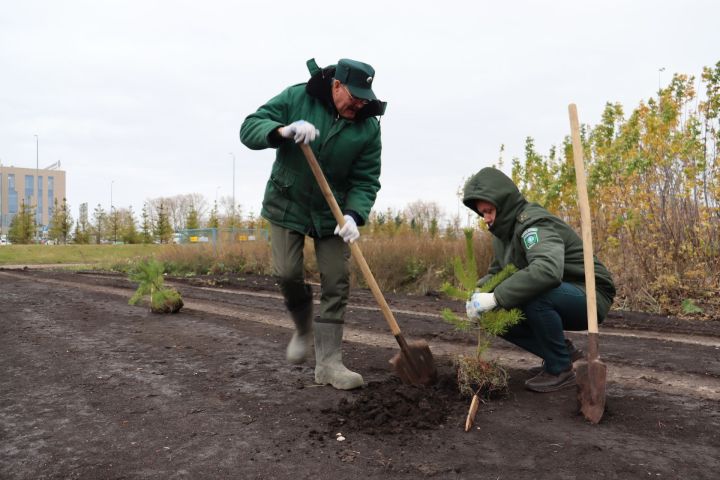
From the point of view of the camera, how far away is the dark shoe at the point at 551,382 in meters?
3.31

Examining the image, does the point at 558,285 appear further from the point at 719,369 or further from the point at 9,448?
the point at 9,448

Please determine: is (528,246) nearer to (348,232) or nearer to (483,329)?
(483,329)

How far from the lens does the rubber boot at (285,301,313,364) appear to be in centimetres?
395

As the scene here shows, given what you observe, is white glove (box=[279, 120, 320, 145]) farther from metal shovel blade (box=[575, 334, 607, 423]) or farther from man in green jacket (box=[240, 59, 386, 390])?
metal shovel blade (box=[575, 334, 607, 423])

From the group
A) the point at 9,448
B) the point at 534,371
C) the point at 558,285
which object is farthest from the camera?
the point at 534,371

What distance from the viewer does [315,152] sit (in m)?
3.58

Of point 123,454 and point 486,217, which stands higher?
point 486,217

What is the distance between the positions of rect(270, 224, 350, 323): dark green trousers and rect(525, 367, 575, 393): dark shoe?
1.24 metres

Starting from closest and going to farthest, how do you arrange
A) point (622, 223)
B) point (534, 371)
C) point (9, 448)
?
1. point (9, 448)
2. point (534, 371)
3. point (622, 223)

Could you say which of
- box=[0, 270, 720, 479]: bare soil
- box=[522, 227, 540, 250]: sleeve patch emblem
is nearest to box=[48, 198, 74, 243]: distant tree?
box=[0, 270, 720, 479]: bare soil

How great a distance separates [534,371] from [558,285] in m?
0.85

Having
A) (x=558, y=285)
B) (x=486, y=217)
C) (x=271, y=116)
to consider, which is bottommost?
(x=558, y=285)

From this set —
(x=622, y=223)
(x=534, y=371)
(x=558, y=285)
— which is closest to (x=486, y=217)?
(x=558, y=285)

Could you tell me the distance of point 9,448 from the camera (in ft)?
8.47
